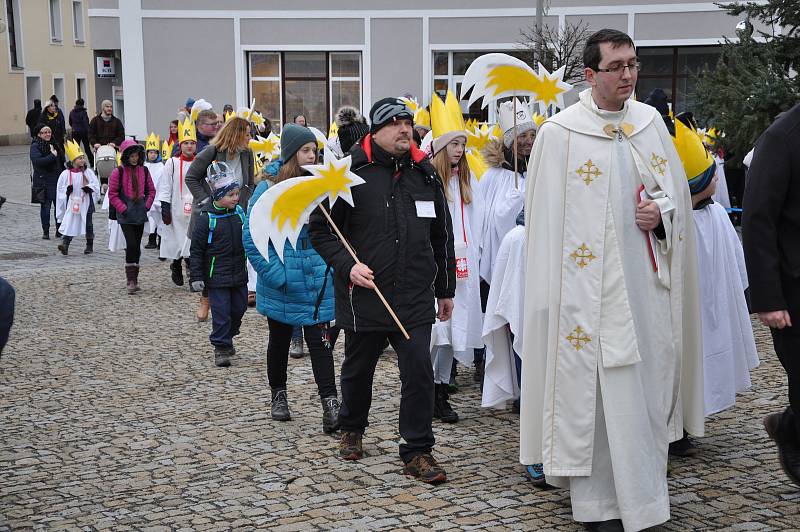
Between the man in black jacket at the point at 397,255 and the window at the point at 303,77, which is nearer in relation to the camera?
the man in black jacket at the point at 397,255

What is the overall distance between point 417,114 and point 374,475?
5.14m

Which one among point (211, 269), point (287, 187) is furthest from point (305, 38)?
point (287, 187)

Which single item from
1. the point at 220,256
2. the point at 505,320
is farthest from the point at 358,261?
the point at 220,256

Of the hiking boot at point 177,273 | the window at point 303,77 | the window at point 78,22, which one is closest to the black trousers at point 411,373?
the hiking boot at point 177,273

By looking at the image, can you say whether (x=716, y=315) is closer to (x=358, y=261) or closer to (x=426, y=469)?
(x=426, y=469)

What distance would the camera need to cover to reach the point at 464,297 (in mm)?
7035

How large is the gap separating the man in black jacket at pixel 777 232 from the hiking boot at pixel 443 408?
2.36 metres

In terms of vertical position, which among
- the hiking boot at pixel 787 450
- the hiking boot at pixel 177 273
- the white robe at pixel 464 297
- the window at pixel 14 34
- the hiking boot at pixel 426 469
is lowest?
the hiking boot at pixel 177 273

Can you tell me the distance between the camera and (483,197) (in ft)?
25.5

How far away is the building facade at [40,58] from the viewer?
4267cm

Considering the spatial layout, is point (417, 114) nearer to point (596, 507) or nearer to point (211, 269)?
point (211, 269)

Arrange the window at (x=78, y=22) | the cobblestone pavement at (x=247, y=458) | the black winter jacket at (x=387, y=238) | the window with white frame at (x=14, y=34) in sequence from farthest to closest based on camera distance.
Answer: the window at (x=78, y=22)
the window with white frame at (x=14, y=34)
the black winter jacket at (x=387, y=238)
the cobblestone pavement at (x=247, y=458)

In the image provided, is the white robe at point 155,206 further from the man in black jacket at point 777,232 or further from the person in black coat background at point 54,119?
the person in black coat background at point 54,119

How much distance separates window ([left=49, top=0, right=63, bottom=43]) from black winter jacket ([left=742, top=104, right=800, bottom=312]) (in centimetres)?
4561
